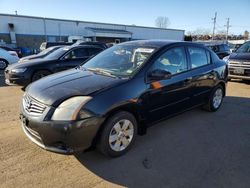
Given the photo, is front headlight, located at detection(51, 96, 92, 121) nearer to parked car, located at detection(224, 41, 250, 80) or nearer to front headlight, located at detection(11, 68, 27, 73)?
front headlight, located at detection(11, 68, 27, 73)

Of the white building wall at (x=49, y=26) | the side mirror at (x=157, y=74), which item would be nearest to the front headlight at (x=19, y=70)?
the side mirror at (x=157, y=74)

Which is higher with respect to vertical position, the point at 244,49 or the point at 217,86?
the point at 244,49

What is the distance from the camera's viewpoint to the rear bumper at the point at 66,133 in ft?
9.16

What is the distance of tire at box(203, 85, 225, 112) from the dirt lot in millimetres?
825

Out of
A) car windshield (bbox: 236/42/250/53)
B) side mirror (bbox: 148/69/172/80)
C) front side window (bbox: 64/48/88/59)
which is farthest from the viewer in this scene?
car windshield (bbox: 236/42/250/53)

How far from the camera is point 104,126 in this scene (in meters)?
3.07

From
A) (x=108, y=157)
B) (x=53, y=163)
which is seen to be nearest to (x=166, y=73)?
(x=108, y=157)

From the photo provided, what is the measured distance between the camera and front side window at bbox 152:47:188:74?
384 cm

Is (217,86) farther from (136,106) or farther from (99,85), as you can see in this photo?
(99,85)

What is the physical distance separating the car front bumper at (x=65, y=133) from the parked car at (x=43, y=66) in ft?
15.6

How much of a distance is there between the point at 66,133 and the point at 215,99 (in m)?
3.94

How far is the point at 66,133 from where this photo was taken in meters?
2.80

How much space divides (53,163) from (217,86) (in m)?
4.06

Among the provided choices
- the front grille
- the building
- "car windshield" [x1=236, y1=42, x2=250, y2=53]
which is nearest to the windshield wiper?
the front grille
